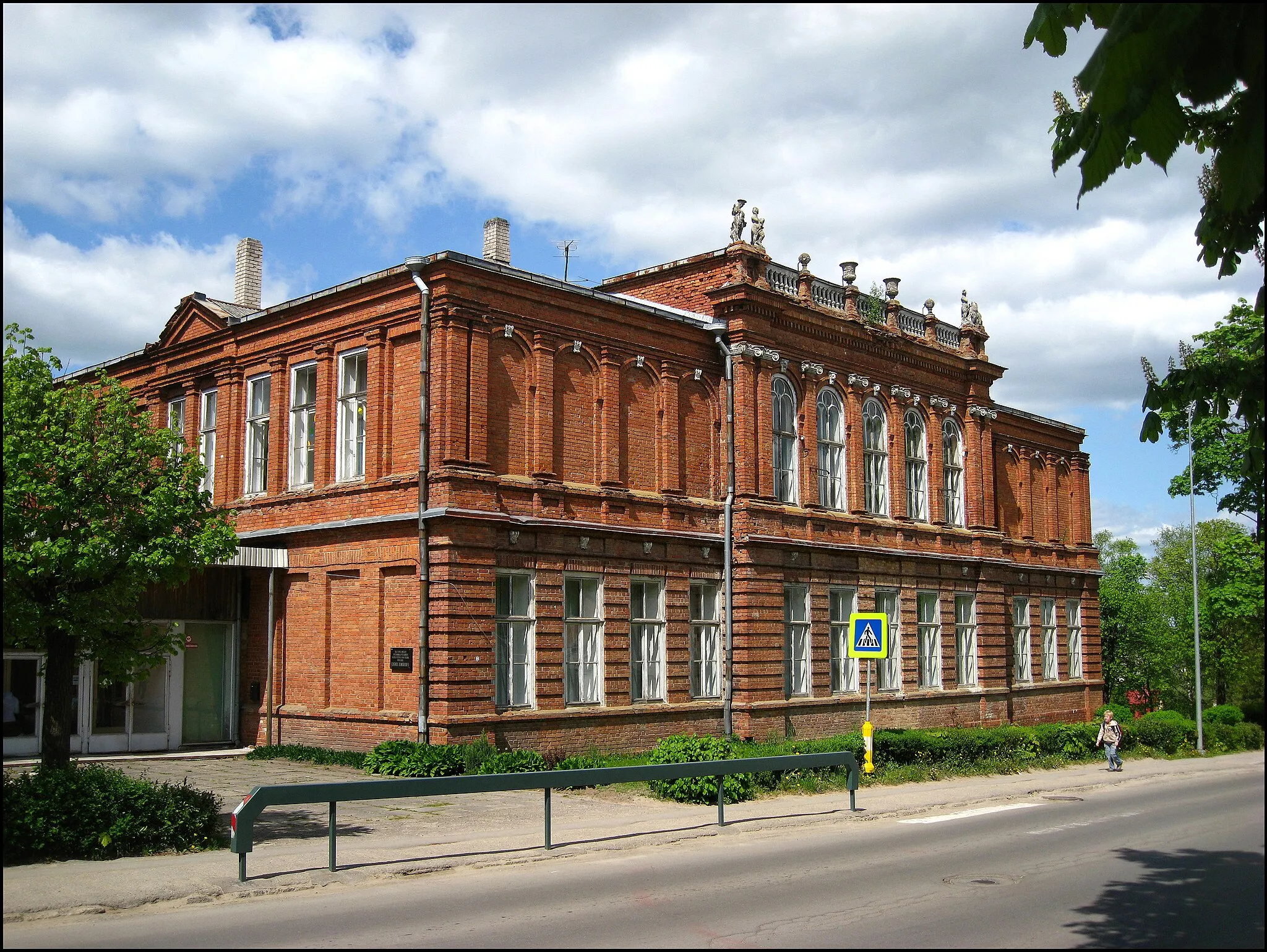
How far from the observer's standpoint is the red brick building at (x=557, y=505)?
72.3 feet

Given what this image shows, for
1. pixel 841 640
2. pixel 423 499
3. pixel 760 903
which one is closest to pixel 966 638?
pixel 841 640

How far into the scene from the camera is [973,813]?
19.1 metres

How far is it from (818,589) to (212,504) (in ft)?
47.2

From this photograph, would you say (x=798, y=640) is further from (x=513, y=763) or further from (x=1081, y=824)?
(x=1081, y=824)

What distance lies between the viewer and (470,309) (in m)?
22.2

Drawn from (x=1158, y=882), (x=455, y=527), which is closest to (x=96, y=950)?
(x=1158, y=882)

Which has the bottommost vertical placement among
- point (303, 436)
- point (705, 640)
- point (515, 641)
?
point (705, 640)

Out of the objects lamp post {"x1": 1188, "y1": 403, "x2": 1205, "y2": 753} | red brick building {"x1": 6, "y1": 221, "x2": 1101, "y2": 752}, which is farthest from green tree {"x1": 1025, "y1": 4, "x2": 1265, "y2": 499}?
red brick building {"x1": 6, "y1": 221, "x2": 1101, "y2": 752}

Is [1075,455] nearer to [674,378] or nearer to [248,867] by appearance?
[674,378]

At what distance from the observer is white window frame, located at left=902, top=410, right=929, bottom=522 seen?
32.4 meters

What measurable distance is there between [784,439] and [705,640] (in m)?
5.36

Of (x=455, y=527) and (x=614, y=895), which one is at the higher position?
(x=455, y=527)

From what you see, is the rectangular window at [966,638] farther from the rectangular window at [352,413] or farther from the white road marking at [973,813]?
the rectangular window at [352,413]

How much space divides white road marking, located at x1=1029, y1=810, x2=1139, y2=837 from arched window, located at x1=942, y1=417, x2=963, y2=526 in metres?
16.8
